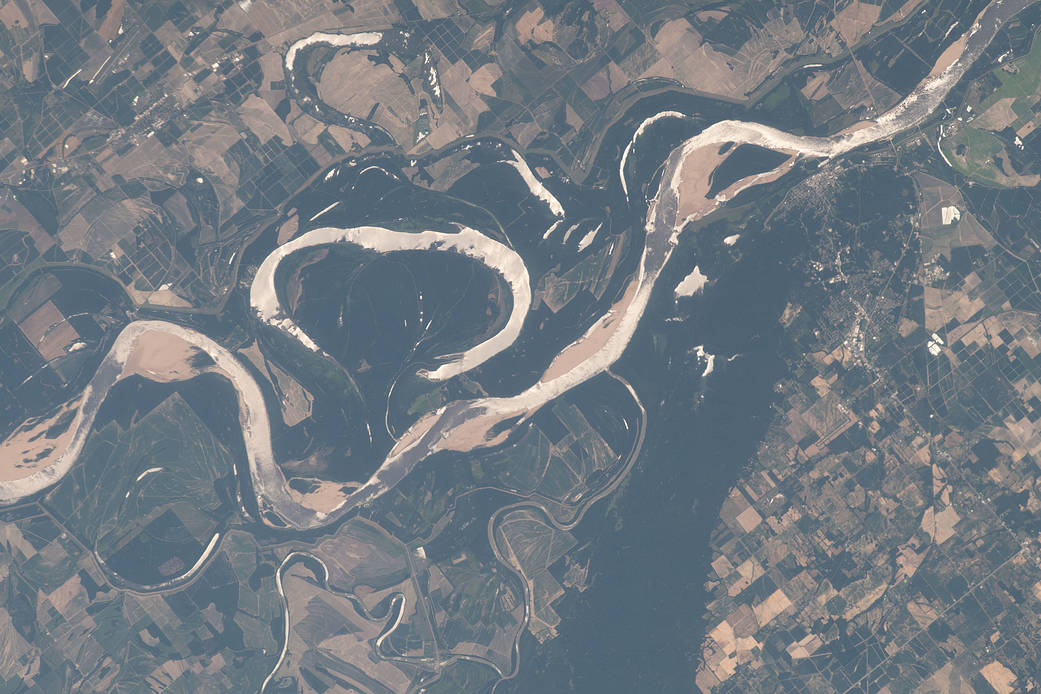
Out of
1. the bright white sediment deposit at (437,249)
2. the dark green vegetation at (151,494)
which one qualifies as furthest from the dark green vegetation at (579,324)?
the bright white sediment deposit at (437,249)

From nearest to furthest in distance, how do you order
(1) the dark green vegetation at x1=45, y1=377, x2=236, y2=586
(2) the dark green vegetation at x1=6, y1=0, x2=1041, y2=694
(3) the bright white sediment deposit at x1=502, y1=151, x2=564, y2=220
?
(2) the dark green vegetation at x1=6, y1=0, x2=1041, y2=694 → (3) the bright white sediment deposit at x1=502, y1=151, x2=564, y2=220 → (1) the dark green vegetation at x1=45, y1=377, x2=236, y2=586

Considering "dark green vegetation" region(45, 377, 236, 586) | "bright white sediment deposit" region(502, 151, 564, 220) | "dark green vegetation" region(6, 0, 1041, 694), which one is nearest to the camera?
"dark green vegetation" region(6, 0, 1041, 694)

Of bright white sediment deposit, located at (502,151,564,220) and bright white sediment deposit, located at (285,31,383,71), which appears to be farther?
bright white sediment deposit, located at (502,151,564,220)

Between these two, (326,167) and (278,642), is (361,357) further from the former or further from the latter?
(278,642)

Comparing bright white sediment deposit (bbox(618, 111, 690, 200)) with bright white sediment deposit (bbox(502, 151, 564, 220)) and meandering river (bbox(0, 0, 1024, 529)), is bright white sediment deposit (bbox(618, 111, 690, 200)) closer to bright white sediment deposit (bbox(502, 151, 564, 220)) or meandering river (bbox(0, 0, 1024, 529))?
meandering river (bbox(0, 0, 1024, 529))

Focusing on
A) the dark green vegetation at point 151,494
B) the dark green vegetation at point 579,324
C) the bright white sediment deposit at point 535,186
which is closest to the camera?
the dark green vegetation at point 579,324

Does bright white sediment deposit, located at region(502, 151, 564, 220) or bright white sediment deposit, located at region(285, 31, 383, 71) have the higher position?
bright white sediment deposit, located at region(285, 31, 383, 71)

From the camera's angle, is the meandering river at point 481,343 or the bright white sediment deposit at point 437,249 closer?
the meandering river at point 481,343

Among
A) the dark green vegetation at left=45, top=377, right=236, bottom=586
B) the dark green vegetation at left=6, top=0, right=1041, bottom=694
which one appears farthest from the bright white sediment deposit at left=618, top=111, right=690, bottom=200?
the dark green vegetation at left=45, top=377, right=236, bottom=586

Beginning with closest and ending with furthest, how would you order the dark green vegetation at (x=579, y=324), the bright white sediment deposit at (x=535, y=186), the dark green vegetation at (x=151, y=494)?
the dark green vegetation at (x=579, y=324)
the bright white sediment deposit at (x=535, y=186)
the dark green vegetation at (x=151, y=494)

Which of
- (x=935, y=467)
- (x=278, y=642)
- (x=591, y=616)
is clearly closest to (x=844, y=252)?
(x=935, y=467)

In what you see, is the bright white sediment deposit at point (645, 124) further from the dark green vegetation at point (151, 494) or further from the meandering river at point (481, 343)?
the dark green vegetation at point (151, 494)
